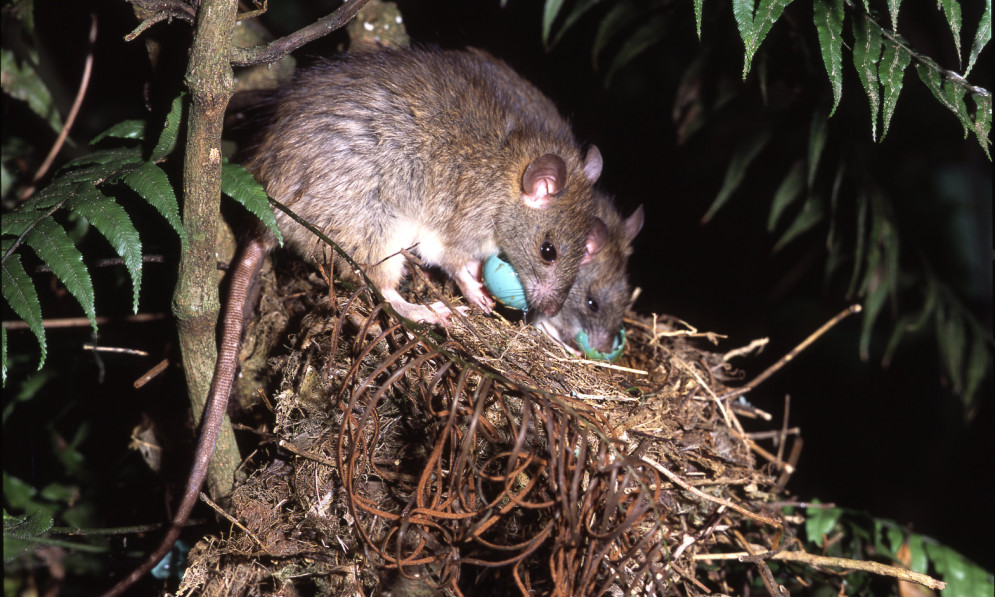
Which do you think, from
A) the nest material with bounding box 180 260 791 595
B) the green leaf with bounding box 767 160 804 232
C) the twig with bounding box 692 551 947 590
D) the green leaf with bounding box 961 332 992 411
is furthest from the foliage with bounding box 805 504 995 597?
the green leaf with bounding box 767 160 804 232

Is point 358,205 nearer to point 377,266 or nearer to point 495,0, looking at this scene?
point 377,266

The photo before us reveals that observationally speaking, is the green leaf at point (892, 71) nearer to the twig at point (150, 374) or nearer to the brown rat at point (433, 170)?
A: the brown rat at point (433, 170)

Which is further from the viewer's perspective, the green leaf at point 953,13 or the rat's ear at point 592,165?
the rat's ear at point 592,165

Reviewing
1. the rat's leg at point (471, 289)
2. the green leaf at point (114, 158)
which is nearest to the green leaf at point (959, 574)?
the rat's leg at point (471, 289)

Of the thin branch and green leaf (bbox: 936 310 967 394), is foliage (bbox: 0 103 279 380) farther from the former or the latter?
green leaf (bbox: 936 310 967 394)

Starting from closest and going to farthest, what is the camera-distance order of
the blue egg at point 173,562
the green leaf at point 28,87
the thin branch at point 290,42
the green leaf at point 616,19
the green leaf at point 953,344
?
the thin branch at point 290,42 → the blue egg at point 173,562 → the green leaf at point 28,87 → the green leaf at point 616,19 → the green leaf at point 953,344

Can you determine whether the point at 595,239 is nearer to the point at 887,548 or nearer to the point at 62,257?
the point at 887,548

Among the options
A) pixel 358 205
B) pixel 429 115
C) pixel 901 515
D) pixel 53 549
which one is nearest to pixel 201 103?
pixel 358 205
